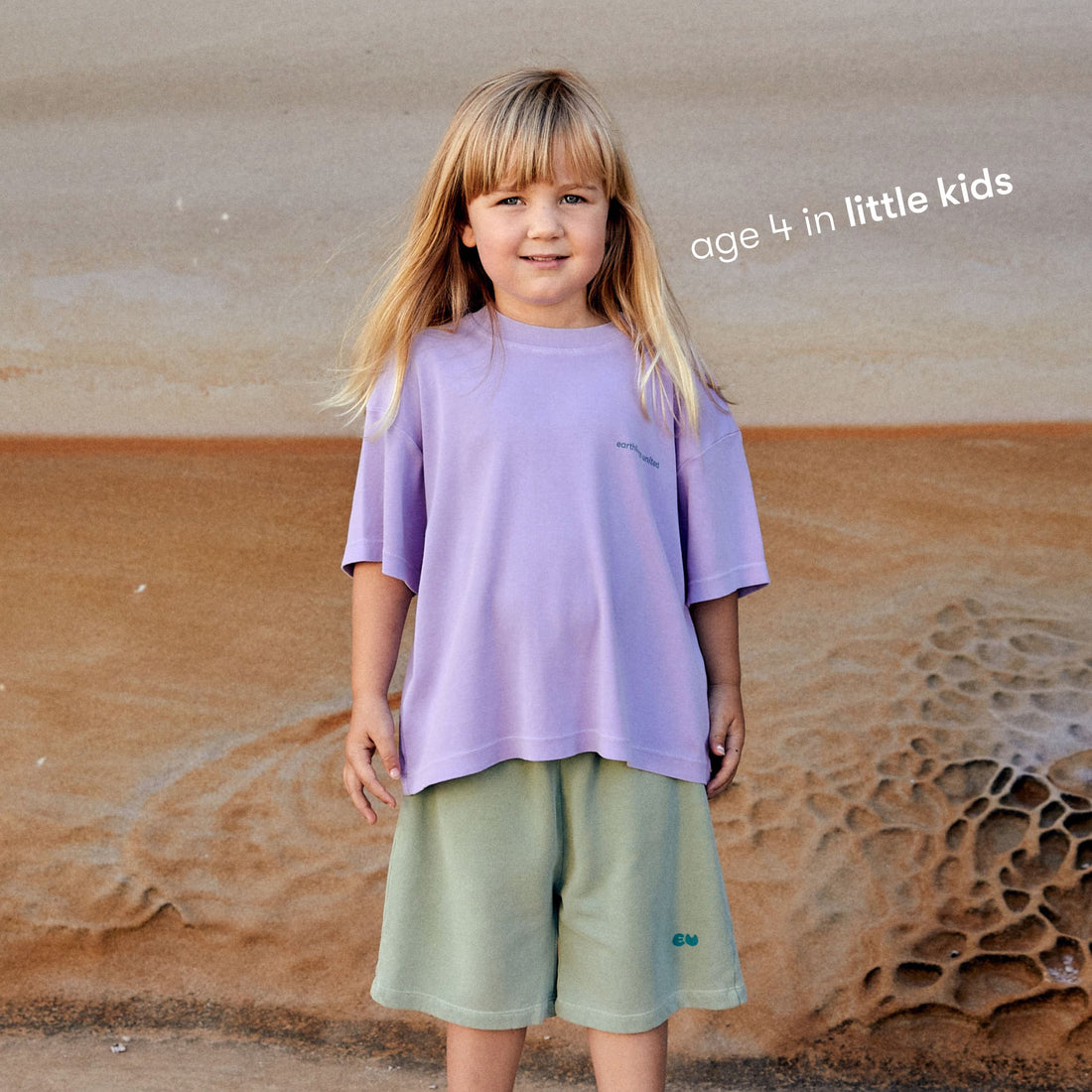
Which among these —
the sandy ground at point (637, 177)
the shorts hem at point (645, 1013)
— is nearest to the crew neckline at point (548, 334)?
the shorts hem at point (645, 1013)

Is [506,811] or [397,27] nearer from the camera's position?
[506,811]

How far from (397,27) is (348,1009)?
2688 mm

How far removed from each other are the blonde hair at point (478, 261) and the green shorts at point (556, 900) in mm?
344

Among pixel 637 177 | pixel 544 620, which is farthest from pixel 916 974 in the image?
pixel 637 177

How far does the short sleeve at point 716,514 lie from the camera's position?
50.4 inches

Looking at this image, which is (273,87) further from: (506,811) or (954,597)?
(506,811)

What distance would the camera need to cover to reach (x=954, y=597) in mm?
3271

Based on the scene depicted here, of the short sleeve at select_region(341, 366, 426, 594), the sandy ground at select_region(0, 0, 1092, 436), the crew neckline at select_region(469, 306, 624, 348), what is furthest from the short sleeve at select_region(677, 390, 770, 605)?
the sandy ground at select_region(0, 0, 1092, 436)

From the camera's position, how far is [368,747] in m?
1.27

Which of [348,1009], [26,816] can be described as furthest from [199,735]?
[348,1009]

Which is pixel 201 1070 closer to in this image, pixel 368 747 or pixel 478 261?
pixel 368 747

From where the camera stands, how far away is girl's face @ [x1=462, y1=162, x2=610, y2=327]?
1.23m

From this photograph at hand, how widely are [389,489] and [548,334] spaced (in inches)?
8.0

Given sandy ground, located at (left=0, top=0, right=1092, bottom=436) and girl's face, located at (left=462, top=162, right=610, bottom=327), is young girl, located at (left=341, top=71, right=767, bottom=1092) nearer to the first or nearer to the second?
girl's face, located at (left=462, top=162, right=610, bottom=327)
